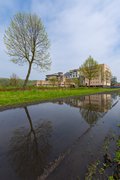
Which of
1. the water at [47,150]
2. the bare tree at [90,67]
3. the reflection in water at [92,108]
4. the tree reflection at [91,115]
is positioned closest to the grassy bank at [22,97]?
the reflection in water at [92,108]

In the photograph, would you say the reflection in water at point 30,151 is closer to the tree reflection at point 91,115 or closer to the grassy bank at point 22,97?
the tree reflection at point 91,115

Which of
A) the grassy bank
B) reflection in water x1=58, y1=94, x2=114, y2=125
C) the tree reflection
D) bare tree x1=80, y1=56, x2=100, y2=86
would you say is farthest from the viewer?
bare tree x1=80, y1=56, x2=100, y2=86

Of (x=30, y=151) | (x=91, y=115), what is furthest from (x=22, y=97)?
(x=30, y=151)

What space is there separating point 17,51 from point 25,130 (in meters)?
23.1

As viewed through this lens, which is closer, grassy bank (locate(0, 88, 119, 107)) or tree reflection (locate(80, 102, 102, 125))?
tree reflection (locate(80, 102, 102, 125))

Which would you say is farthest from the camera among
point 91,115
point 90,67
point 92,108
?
point 90,67

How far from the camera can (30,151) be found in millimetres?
4375

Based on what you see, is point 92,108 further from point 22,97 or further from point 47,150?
point 47,150

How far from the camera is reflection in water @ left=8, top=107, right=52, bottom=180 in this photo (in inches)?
135

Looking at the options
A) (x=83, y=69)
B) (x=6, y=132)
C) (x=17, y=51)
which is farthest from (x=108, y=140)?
(x=83, y=69)

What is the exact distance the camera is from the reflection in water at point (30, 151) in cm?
343

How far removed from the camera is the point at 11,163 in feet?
12.2

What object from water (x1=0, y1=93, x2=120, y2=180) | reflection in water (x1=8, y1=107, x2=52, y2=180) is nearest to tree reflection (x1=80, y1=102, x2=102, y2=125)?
water (x1=0, y1=93, x2=120, y2=180)

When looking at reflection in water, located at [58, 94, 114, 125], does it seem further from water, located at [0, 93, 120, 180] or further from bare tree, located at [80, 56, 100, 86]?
bare tree, located at [80, 56, 100, 86]
